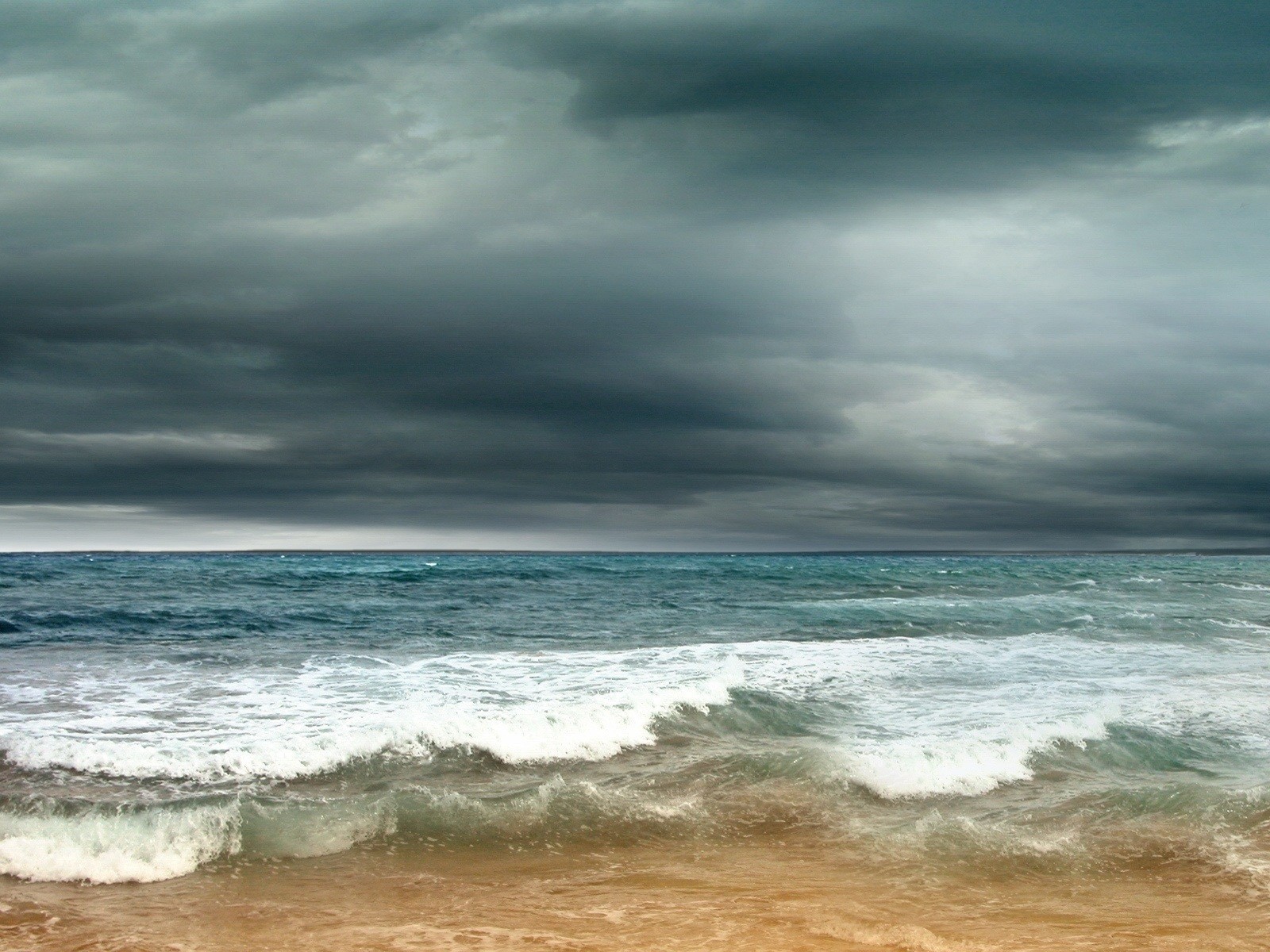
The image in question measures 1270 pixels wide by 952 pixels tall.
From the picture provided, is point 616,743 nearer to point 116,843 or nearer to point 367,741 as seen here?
point 367,741

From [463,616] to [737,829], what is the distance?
2072cm

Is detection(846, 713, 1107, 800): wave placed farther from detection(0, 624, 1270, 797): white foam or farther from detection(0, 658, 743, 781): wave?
detection(0, 658, 743, 781): wave

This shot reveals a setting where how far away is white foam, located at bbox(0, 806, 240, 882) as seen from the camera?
6.98m

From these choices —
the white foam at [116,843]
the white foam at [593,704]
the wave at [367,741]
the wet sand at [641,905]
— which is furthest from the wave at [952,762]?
the white foam at [116,843]

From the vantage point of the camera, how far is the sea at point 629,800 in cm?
621

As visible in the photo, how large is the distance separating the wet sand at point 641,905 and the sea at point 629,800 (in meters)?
0.03

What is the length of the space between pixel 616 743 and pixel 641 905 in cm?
449

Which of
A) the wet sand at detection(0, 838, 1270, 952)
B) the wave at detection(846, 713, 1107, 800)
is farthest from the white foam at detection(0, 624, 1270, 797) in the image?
the wet sand at detection(0, 838, 1270, 952)

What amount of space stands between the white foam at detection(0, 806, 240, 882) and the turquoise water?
2 cm

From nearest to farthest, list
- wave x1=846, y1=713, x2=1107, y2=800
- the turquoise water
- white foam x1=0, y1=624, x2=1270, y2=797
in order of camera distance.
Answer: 1. the turquoise water
2. wave x1=846, y1=713, x2=1107, y2=800
3. white foam x1=0, y1=624, x2=1270, y2=797

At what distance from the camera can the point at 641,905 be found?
6.43 meters

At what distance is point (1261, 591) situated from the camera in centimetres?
4584

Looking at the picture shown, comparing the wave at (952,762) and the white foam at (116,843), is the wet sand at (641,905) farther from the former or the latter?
the wave at (952,762)

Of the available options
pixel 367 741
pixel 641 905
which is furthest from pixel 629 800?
pixel 367 741
